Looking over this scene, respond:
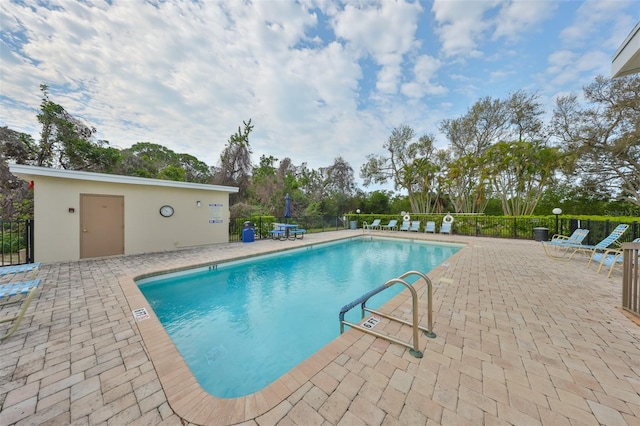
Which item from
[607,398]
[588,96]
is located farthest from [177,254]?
[588,96]

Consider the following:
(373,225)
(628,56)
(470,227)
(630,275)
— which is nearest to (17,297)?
(630,275)

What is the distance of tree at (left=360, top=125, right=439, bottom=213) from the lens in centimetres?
1848

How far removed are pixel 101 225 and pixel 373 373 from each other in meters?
8.33

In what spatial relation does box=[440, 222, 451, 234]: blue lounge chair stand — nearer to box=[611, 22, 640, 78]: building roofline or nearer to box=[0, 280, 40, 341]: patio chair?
box=[611, 22, 640, 78]: building roofline

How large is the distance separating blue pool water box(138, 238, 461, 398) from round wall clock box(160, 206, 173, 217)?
2.98 m

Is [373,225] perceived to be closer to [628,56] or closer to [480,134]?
[480,134]

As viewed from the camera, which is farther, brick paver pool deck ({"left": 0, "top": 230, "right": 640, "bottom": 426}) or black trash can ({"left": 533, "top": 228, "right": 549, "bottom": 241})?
black trash can ({"left": 533, "top": 228, "right": 549, "bottom": 241})

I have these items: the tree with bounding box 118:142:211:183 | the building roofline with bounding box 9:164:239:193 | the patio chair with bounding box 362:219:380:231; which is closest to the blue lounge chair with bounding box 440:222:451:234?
the patio chair with bounding box 362:219:380:231

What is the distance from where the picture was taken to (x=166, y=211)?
7.51 meters

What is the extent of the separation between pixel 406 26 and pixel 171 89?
31.2ft

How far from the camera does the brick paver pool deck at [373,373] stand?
1.53 m

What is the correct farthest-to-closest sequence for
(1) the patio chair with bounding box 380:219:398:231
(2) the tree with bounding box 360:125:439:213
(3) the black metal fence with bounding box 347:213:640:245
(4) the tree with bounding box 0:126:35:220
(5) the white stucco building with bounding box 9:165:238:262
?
1. (2) the tree with bounding box 360:125:439:213
2. (1) the patio chair with bounding box 380:219:398:231
3. (4) the tree with bounding box 0:126:35:220
4. (3) the black metal fence with bounding box 347:213:640:245
5. (5) the white stucco building with bounding box 9:165:238:262

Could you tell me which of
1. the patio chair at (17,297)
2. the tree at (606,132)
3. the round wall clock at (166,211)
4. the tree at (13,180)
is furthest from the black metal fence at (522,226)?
the tree at (13,180)

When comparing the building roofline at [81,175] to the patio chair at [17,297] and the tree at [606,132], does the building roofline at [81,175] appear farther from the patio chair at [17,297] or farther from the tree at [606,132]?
the tree at [606,132]
